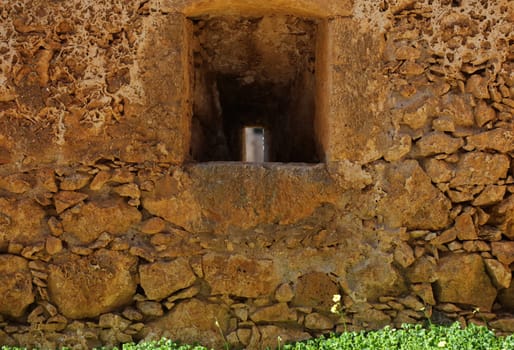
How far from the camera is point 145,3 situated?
9.61ft

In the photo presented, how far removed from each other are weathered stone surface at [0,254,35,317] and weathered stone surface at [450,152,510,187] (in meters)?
2.50

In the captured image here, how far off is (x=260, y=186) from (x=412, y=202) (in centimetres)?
88

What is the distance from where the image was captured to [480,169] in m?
2.92

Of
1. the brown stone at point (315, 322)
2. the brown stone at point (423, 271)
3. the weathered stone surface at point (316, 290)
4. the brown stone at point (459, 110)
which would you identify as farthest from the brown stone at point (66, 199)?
the brown stone at point (459, 110)

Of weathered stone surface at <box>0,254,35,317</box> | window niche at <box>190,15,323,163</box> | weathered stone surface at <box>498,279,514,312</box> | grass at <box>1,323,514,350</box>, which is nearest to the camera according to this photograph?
grass at <box>1,323,514,350</box>

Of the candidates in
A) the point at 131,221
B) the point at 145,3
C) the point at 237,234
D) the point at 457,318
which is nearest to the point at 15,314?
the point at 131,221

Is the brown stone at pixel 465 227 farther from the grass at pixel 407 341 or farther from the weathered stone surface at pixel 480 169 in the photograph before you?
the grass at pixel 407 341

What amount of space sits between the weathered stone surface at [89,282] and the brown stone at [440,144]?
182cm

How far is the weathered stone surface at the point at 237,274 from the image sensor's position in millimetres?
2922

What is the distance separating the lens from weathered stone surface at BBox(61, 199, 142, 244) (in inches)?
115

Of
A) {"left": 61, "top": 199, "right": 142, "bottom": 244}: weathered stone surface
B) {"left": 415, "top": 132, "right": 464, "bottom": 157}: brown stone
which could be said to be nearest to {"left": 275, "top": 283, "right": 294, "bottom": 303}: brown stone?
{"left": 61, "top": 199, "right": 142, "bottom": 244}: weathered stone surface

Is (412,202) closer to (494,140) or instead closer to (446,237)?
(446,237)

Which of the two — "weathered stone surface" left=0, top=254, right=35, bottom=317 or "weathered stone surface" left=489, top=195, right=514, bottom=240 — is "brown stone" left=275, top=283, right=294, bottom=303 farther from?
"weathered stone surface" left=0, top=254, right=35, bottom=317

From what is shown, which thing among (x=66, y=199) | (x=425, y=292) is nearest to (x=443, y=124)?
(x=425, y=292)
